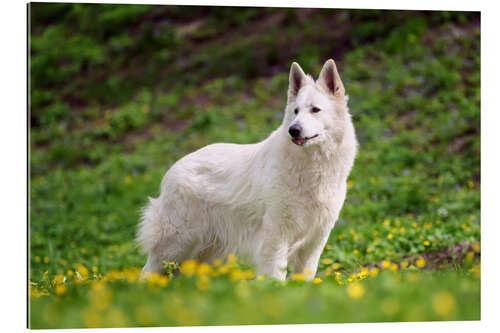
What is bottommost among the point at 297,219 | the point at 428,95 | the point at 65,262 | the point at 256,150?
the point at 65,262

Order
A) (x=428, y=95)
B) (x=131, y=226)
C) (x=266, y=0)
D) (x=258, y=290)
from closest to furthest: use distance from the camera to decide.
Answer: (x=258, y=290)
(x=266, y=0)
(x=131, y=226)
(x=428, y=95)

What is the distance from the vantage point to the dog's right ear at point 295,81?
13.7 feet

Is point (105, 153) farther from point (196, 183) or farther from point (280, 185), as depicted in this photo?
point (280, 185)

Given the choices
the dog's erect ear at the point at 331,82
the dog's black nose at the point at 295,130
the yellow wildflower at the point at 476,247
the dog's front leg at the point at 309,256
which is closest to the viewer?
the dog's black nose at the point at 295,130

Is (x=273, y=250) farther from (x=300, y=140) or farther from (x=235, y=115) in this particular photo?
(x=235, y=115)

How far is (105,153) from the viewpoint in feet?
33.6

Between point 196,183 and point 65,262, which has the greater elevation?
point 196,183

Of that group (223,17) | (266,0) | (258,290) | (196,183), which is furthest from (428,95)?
(258,290)

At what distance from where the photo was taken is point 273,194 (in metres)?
4.26

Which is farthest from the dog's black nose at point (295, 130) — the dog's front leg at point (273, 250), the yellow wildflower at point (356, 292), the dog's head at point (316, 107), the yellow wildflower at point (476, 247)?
the yellow wildflower at point (476, 247)

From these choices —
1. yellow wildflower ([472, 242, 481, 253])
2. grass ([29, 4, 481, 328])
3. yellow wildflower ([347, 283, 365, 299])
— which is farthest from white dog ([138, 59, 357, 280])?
yellow wildflower ([472, 242, 481, 253])

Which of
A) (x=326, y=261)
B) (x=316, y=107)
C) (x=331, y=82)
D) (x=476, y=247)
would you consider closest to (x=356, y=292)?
(x=316, y=107)

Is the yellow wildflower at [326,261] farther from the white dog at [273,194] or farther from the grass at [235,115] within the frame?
the white dog at [273,194]

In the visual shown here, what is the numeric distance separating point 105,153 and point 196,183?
5923 mm
